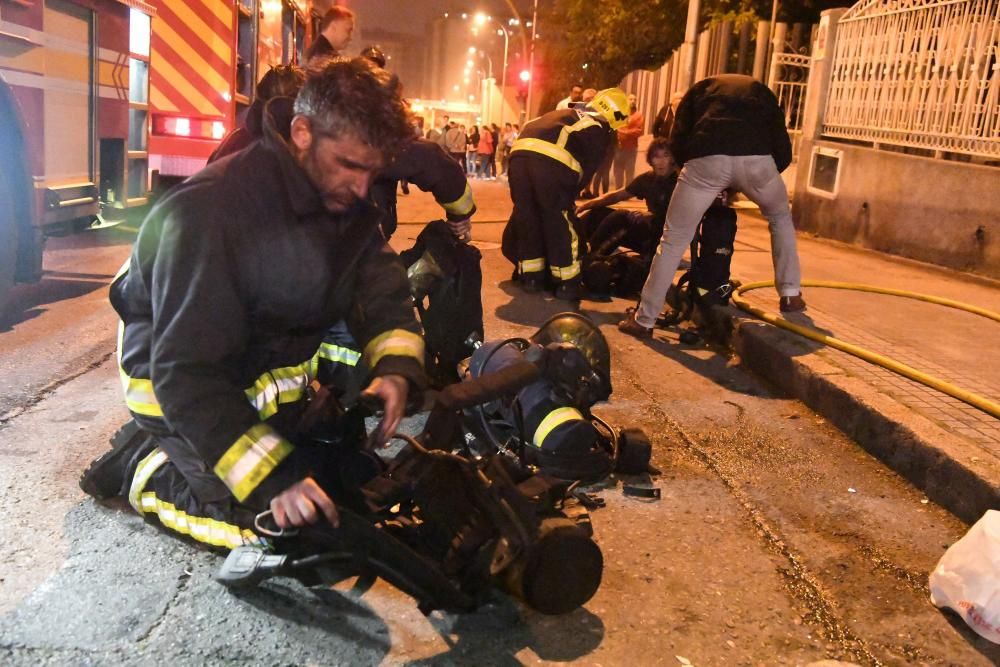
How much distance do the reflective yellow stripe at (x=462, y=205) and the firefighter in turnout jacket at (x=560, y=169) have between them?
2.05 m

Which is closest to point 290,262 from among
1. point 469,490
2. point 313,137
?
point 313,137

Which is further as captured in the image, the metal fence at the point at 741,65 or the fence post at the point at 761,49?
the fence post at the point at 761,49

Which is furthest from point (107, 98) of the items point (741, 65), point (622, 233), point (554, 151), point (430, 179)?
point (741, 65)

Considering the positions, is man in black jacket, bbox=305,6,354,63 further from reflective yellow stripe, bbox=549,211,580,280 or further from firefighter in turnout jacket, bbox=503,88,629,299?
reflective yellow stripe, bbox=549,211,580,280

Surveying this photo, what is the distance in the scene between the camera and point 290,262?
240 centimetres

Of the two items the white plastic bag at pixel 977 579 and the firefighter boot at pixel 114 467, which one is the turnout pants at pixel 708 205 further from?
the firefighter boot at pixel 114 467

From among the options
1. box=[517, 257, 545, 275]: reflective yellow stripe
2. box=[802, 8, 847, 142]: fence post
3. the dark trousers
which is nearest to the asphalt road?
box=[517, 257, 545, 275]: reflective yellow stripe

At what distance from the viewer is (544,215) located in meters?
6.47

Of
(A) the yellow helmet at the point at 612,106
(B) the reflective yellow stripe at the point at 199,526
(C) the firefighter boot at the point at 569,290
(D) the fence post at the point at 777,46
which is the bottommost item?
(B) the reflective yellow stripe at the point at 199,526

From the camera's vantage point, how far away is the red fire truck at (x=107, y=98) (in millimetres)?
5230

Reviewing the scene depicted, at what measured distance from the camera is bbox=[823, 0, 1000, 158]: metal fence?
26.1 ft

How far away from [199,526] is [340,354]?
2.40 feet

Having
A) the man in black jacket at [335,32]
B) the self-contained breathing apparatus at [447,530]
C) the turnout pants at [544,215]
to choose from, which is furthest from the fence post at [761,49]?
the self-contained breathing apparatus at [447,530]

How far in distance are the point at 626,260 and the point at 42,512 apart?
15.8ft
